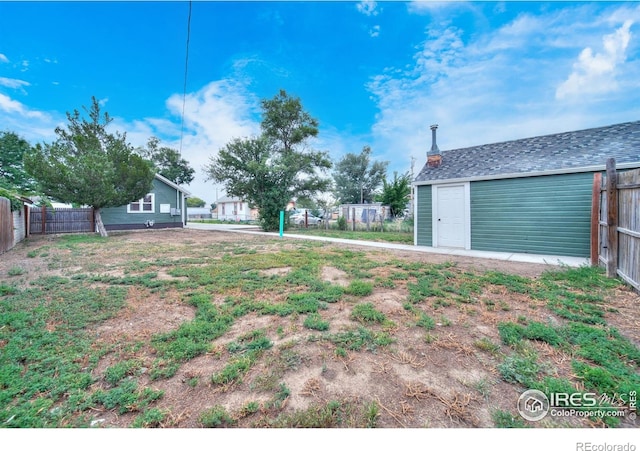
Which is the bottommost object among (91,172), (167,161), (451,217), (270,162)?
(451,217)

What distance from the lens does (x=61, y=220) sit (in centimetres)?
1252

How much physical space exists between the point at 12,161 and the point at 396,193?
32887 millimetres

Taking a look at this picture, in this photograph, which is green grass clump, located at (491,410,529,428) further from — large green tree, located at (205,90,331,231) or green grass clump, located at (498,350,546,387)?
large green tree, located at (205,90,331,231)

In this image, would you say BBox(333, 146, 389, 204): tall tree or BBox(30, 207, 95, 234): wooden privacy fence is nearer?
BBox(30, 207, 95, 234): wooden privacy fence

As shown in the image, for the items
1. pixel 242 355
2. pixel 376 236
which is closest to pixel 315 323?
pixel 242 355

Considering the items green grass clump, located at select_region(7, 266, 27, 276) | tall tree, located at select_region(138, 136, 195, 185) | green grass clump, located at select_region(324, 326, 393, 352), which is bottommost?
green grass clump, located at select_region(324, 326, 393, 352)

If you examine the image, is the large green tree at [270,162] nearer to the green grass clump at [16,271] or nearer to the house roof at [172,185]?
the house roof at [172,185]

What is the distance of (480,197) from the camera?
7.36m

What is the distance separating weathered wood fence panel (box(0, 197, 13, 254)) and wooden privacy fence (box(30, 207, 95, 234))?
576 centimetres

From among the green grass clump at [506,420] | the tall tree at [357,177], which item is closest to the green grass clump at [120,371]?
the green grass clump at [506,420]

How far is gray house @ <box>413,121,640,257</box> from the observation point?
604cm

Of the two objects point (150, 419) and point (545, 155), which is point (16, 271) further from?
point (545, 155)

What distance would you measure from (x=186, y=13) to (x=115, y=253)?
6647mm
